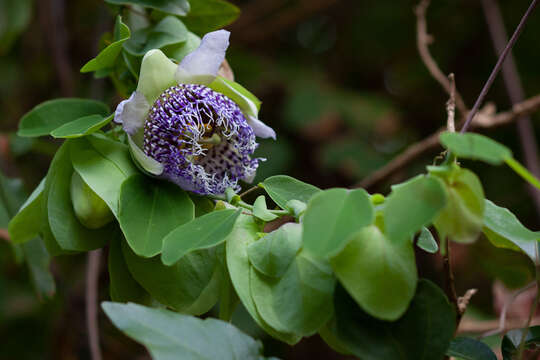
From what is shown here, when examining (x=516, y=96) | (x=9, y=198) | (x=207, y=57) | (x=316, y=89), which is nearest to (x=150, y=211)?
(x=207, y=57)

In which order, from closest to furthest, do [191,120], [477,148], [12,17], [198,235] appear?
[477,148] < [198,235] < [191,120] < [12,17]

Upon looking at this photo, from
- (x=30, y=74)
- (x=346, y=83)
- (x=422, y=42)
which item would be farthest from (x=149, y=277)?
(x=346, y=83)

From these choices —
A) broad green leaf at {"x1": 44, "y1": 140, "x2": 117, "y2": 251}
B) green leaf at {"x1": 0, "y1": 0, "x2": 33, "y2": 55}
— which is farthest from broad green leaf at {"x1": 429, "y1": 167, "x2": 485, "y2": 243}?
green leaf at {"x1": 0, "y1": 0, "x2": 33, "y2": 55}

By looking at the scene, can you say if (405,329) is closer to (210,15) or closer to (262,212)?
(262,212)

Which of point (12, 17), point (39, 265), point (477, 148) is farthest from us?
point (12, 17)

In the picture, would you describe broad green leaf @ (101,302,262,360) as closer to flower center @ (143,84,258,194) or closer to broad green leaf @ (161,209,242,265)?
broad green leaf @ (161,209,242,265)

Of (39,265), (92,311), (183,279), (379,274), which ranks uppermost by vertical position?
(379,274)

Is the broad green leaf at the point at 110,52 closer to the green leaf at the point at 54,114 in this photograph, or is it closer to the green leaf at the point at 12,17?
the green leaf at the point at 54,114
